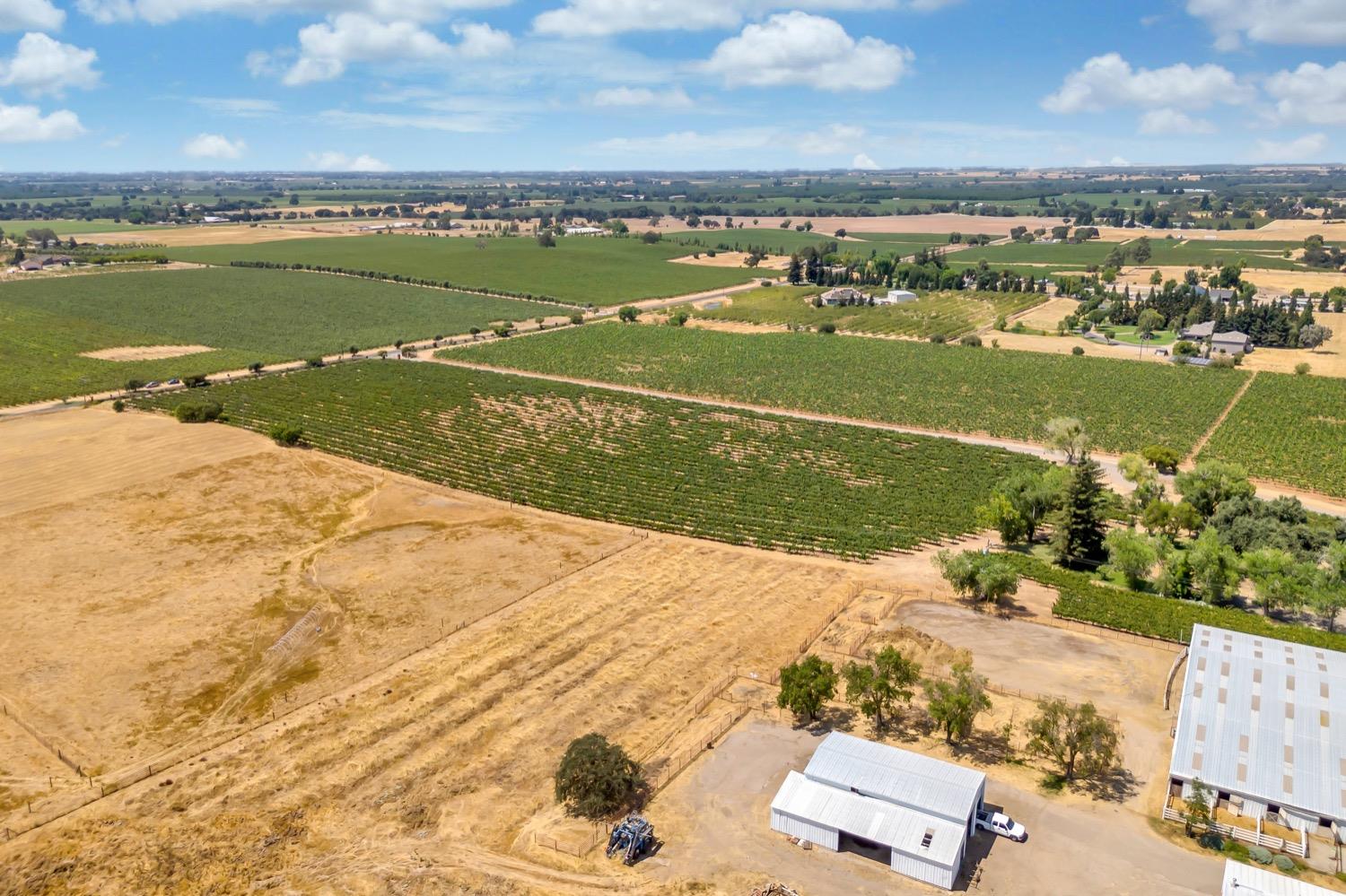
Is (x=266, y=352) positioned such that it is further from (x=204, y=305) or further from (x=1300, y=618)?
(x=1300, y=618)

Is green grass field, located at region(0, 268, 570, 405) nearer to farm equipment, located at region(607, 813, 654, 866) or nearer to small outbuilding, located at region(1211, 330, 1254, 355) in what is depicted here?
farm equipment, located at region(607, 813, 654, 866)

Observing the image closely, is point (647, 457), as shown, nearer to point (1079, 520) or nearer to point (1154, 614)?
point (1079, 520)

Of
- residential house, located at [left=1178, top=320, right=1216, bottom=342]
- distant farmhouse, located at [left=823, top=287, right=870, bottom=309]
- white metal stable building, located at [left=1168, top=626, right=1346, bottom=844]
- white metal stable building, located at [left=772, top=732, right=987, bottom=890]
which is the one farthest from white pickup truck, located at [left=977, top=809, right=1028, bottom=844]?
distant farmhouse, located at [left=823, top=287, right=870, bottom=309]

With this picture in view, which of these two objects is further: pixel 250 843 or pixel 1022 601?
pixel 1022 601

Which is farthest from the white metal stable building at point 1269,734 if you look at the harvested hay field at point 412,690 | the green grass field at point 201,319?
the green grass field at point 201,319

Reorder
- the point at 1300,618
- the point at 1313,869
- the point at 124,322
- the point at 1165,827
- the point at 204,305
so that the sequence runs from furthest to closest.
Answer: the point at 204,305, the point at 124,322, the point at 1300,618, the point at 1165,827, the point at 1313,869

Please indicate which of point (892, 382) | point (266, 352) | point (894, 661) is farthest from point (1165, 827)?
point (266, 352)
